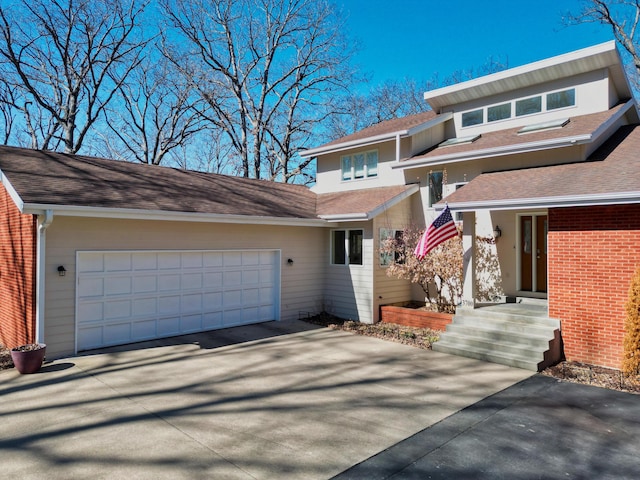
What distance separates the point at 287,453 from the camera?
482 cm

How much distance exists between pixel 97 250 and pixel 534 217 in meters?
10.7

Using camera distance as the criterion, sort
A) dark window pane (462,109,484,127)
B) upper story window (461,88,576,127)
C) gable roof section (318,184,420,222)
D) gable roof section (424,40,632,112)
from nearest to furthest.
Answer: gable roof section (424,40,632,112)
upper story window (461,88,576,127)
gable roof section (318,184,420,222)
dark window pane (462,109,484,127)

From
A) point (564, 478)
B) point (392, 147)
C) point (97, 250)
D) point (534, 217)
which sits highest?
point (392, 147)

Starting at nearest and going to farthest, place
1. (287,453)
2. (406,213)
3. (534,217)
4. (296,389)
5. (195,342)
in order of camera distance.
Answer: (287,453), (296,389), (195,342), (534,217), (406,213)

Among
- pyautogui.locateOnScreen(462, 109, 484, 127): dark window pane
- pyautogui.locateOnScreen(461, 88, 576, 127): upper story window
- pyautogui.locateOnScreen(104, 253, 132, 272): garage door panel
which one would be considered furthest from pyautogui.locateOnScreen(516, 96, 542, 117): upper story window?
pyautogui.locateOnScreen(104, 253, 132, 272): garage door panel

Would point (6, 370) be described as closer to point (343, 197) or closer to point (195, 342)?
point (195, 342)

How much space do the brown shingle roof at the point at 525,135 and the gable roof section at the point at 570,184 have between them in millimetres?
689

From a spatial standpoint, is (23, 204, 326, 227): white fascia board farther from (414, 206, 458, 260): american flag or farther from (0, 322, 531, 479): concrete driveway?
(414, 206, 458, 260): american flag

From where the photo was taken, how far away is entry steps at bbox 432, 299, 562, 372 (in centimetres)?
839

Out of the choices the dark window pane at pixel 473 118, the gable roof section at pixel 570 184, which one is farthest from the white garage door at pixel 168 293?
the dark window pane at pixel 473 118

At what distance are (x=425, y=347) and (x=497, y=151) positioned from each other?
5.47m

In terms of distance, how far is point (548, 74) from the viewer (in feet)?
38.6

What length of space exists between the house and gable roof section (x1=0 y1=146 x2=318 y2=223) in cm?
6

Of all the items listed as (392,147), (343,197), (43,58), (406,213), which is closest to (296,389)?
(406,213)
